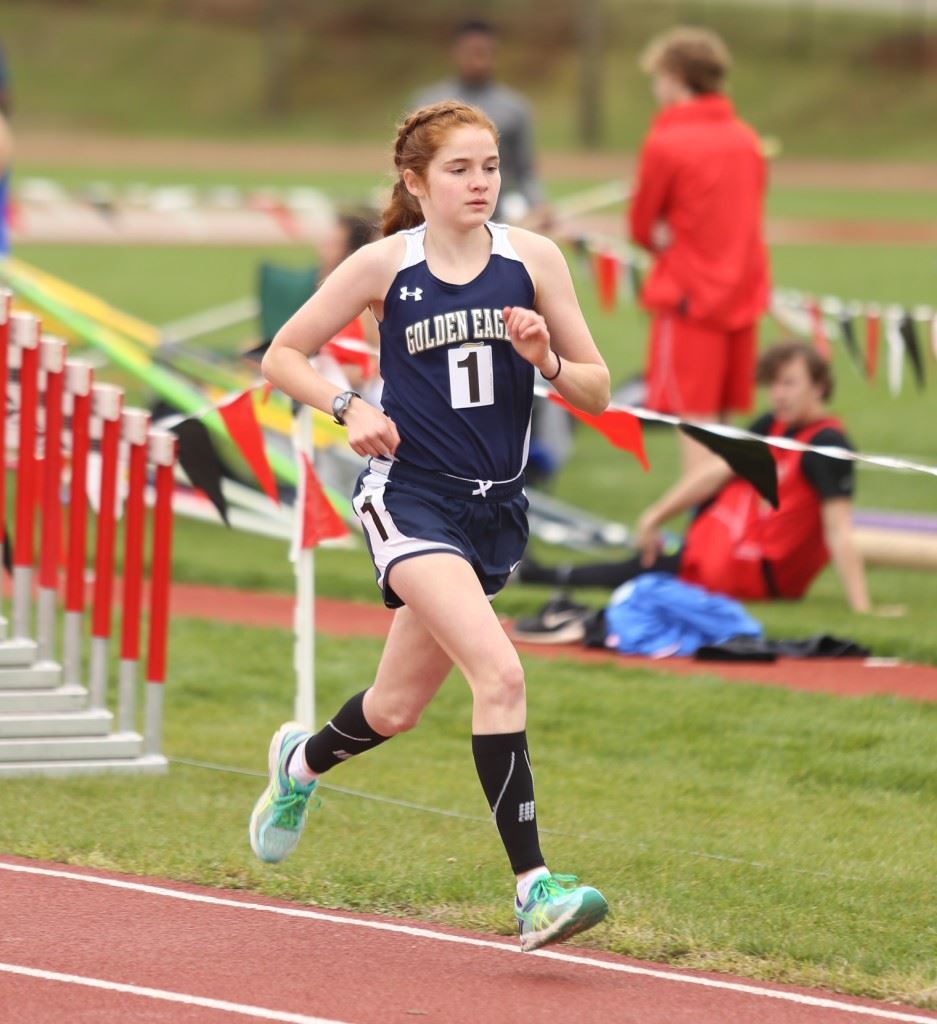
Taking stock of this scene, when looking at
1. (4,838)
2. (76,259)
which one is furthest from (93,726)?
(76,259)

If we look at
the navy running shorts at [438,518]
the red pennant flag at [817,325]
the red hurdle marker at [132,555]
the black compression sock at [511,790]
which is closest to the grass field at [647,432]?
the red pennant flag at [817,325]

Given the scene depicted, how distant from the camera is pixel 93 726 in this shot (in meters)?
6.41

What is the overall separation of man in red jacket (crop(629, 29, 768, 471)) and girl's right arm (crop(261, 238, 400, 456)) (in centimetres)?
529

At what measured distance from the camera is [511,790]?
15.1 ft

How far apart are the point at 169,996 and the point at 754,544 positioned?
5.04 metres

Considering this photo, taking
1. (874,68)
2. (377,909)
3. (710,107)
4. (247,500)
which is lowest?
(377,909)

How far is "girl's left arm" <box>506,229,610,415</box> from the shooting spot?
15.7ft

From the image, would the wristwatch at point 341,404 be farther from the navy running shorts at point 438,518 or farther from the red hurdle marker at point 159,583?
the red hurdle marker at point 159,583

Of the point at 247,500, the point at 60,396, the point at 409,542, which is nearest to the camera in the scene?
the point at 409,542

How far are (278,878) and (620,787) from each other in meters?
1.47

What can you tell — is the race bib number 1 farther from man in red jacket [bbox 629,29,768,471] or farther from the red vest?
man in red jacket [bbox 629,29,768,471]

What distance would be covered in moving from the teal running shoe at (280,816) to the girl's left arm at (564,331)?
4.07ft

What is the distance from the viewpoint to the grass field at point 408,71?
56562 mm

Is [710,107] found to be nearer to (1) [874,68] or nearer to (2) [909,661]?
(2) [909,661]
